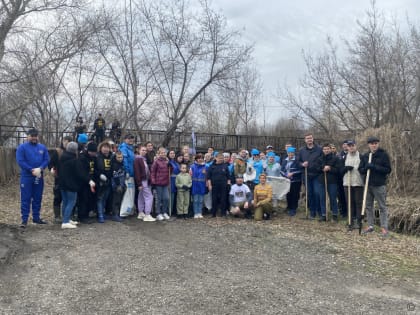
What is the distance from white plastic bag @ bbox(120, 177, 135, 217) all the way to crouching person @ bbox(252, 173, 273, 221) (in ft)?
9.73

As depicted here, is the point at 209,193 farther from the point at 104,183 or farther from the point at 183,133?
the point at 183,133

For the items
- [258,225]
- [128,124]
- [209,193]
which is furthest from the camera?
[128,124]

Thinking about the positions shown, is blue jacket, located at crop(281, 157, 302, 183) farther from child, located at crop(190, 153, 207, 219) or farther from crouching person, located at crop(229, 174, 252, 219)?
child, located at crop(190, 153, 207, 219)

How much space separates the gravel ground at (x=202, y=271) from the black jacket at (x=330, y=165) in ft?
4.59

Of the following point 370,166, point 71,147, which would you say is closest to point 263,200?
point 370,166

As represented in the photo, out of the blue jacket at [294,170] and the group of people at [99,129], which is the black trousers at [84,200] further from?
the group of people at [99,129]

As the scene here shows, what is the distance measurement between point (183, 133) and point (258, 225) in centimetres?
1116

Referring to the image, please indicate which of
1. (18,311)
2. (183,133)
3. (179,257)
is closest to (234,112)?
(183,133)

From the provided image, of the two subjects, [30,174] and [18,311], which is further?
[30,174]

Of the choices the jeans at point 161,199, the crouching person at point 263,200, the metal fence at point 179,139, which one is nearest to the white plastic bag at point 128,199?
the jeans at point 161,199

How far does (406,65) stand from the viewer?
17.9m

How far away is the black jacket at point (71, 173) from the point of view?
7.68 meters

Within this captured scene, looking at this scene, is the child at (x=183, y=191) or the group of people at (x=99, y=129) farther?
the group of people at (x=99, y=129)

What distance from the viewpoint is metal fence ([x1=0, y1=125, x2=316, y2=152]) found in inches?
696
